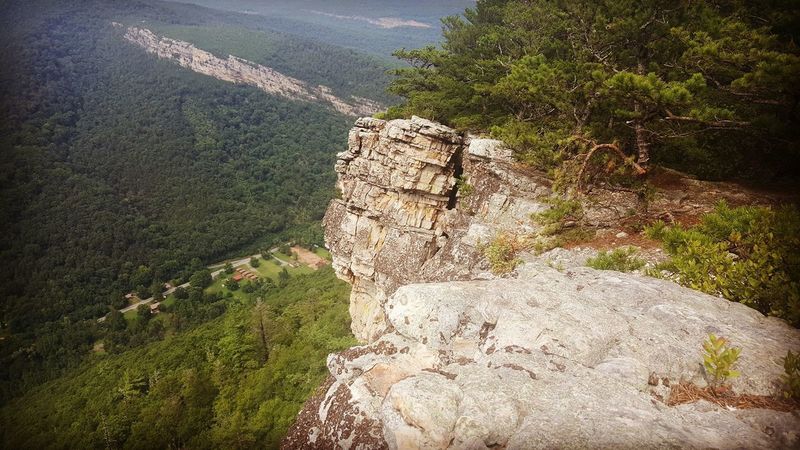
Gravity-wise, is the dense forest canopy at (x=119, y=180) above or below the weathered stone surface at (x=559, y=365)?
below

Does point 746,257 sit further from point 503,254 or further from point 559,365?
point 503,254

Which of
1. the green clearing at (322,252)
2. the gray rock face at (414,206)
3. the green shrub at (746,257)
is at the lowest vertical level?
the green clearing at (322,252)

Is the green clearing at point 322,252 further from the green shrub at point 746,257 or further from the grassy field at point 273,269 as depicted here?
the green shrub at point 746,257

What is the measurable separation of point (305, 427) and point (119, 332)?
234 feet

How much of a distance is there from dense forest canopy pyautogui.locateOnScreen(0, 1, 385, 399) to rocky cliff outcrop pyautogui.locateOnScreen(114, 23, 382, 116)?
9.55m

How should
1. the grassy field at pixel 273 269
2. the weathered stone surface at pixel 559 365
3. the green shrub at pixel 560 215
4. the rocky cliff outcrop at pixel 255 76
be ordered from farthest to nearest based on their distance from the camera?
the rocky cliff outcrop at pixel 255 76 → the grassy field at pixel 273 269 → the green shrub at pixel 560 215 → the weathered stone surface at pixel 559 365

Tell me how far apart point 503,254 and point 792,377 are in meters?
7.37

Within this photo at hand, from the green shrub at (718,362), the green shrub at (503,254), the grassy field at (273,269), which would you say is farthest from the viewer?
the grassy field at (273,269)

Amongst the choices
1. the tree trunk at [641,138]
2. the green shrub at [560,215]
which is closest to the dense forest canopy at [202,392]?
the green shrub at [560,215]

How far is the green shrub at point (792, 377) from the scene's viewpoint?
4.58 m

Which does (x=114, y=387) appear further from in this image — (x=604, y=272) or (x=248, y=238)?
(x=248, y=238)

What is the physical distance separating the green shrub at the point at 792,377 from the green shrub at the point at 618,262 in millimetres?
4279

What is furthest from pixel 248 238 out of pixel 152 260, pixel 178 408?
pixel 178 408

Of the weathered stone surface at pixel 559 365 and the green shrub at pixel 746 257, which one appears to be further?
the green shrub at pixel 746 257
